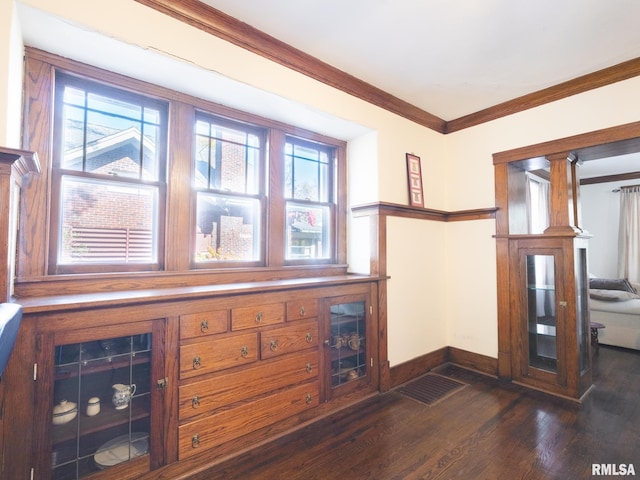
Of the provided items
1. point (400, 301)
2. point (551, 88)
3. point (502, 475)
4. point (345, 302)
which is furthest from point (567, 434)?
point (551, 88)

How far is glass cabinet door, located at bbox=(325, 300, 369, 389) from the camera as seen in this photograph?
260 centimetres

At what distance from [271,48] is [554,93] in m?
2.55

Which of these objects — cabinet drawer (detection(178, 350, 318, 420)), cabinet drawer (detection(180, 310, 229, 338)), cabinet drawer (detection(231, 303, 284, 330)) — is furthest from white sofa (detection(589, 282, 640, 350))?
cabinet drawer (detection(180, 310, 229, 338))

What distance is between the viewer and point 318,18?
2.06 m

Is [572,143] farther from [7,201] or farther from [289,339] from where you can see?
[7,201]

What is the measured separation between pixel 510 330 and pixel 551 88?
229 centimetres

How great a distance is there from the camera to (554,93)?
9.47 feet

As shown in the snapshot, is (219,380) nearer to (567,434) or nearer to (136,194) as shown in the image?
(136,194)

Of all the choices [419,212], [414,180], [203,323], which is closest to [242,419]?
[203,323]

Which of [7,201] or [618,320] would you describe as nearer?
[7,201]

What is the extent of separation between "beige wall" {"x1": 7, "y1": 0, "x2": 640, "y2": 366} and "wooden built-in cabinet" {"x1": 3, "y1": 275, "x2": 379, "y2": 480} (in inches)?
41.6

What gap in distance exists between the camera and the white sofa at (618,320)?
3877 millimetres

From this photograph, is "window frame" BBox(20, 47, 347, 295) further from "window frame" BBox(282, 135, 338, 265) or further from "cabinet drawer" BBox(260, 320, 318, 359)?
"cabinet drawer" BBox(260, 320, 318, 359)

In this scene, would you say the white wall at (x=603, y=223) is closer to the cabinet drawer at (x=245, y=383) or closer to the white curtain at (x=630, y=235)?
the white curtain at (x=630, y=235)
